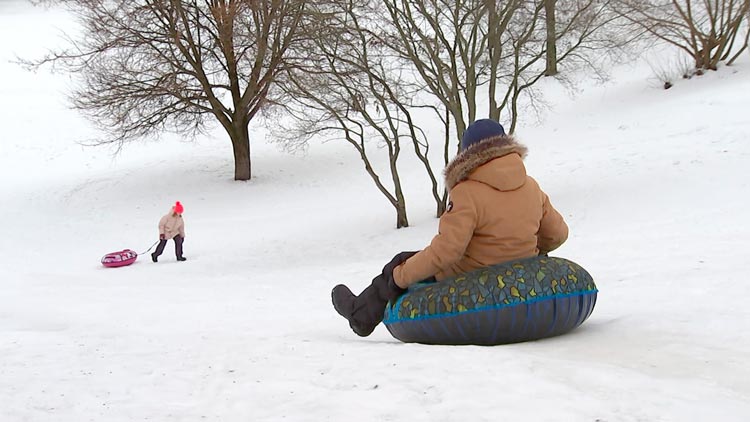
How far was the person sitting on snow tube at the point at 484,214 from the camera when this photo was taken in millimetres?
4816

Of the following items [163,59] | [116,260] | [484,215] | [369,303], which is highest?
[163,59]

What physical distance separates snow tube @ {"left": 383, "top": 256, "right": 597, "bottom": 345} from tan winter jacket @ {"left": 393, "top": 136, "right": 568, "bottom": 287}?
0.41ft

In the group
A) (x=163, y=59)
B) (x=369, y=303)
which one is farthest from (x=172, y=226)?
(x=369, y=303)

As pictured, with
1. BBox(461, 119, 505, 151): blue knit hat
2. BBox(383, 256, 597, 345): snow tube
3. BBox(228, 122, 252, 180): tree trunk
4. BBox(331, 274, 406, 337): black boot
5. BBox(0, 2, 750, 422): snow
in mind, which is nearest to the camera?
BBox(0, 2, 750, 422): snow

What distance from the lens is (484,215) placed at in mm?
4828

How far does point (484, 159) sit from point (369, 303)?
4.98ft

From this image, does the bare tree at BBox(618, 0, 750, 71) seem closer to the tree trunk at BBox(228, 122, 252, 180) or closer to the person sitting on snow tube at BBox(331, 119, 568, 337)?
the tree trunk at BBox(228, 122, 252, 180)

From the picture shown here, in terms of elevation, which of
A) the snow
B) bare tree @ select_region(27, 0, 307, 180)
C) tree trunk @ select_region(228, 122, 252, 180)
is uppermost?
bare tree @ select_region(27, 0, 307, 180)

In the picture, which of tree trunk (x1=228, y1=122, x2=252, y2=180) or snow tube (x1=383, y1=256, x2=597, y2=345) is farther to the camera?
tree trunk (x1=228, y1=122, x2=252, y2=180)

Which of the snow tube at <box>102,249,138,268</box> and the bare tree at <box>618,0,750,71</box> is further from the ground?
the bare tree at <box>618,0,750,71</box>

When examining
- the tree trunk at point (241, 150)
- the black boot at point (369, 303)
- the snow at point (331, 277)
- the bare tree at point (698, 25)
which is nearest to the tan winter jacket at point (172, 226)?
the snow at point (331, 277)

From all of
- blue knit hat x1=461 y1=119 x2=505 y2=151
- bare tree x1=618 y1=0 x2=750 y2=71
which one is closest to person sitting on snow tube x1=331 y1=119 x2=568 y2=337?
blue knit hat x1=461 y1=119 x2=505 y2=151

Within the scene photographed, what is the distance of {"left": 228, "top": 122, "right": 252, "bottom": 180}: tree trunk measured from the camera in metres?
23.3

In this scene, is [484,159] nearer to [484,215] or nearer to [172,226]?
[484,215]
